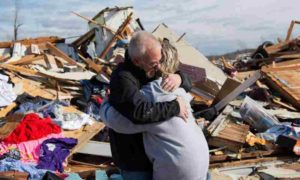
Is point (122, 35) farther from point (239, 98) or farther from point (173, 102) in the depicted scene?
point (173, 102)

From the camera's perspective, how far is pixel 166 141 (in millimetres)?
2572

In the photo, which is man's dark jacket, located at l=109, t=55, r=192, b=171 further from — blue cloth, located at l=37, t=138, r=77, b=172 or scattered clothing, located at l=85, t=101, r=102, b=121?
scattered clothing, located at l=85, t=101, r=102, b=121

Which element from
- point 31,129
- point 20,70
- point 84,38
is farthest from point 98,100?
point 84,38

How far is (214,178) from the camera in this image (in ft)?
18.5

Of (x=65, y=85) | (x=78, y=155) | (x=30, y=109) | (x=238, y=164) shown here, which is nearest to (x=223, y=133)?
(x=238, y=164)

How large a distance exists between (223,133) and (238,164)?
2.24 ft

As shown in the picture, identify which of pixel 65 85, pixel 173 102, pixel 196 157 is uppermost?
pixel 173 102

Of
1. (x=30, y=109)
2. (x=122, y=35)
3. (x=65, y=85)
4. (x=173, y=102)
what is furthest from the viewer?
(x=122, y=35)

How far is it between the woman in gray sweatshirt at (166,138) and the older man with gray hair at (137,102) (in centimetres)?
4

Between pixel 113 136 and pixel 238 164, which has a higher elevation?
pixel 113 136

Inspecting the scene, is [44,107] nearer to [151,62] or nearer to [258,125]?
[258,125]

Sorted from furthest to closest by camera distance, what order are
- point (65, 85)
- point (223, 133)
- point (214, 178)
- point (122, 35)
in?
point (122, 35)
point (65, 85)
point (223, 133)
point (214, 178)

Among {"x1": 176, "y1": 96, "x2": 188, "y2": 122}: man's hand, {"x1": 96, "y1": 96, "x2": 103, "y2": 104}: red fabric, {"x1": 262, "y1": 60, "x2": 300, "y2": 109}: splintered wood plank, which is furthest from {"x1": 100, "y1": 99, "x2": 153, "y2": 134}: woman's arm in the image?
{"x1": 262, "y1": 60, "x2": 300, "y2": 109}: splintered wood plank

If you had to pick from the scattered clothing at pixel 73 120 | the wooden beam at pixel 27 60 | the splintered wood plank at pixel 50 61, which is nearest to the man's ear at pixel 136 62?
the scattered clothing at pixel 73 120
